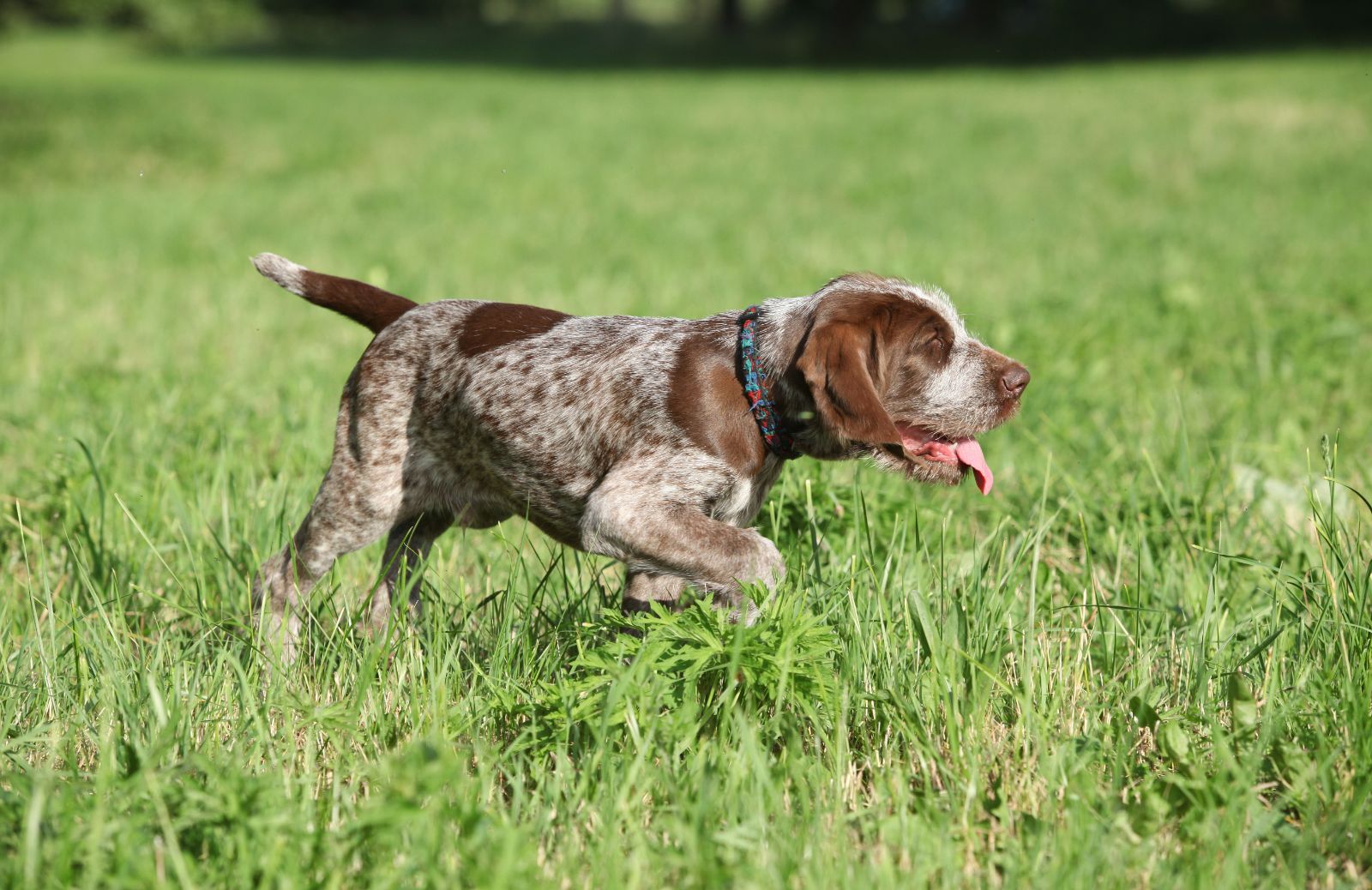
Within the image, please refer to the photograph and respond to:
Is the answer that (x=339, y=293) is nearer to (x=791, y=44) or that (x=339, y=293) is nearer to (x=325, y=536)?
(x=325, y=536)


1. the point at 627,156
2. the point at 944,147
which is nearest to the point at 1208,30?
the point at 944,147

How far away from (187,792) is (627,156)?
16.5m

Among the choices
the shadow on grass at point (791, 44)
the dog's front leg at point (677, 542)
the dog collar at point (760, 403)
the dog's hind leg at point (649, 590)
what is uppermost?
the shadow on grass at point (791, 44)

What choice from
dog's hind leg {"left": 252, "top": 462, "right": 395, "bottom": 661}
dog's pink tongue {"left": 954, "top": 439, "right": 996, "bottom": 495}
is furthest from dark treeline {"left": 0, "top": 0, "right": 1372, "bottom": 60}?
dog's pink tongue {"left": 954, "top": 439, "right": 996, "bottom": 495}

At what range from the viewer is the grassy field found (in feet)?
8.38

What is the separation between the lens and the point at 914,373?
354 centimetres

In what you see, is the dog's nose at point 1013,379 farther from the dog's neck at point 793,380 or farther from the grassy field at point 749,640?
the dog's neck at point 793,380

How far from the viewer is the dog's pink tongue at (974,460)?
140 inches

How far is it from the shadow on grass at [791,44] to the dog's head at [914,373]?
3249cm

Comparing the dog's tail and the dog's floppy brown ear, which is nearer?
the dog's floppy brown ear

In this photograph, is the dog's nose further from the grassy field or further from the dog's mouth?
the grassy field

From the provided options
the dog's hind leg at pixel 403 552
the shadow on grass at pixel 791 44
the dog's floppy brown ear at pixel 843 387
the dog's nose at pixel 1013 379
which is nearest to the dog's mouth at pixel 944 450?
the dog's nose at pixel 1013 379

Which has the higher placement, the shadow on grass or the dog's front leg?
the shadow on grass

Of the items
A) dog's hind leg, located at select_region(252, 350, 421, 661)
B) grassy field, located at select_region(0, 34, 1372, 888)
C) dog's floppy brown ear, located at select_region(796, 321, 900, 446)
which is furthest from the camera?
dog's hind leg, located at select_region(252, 350, 421, 661)
